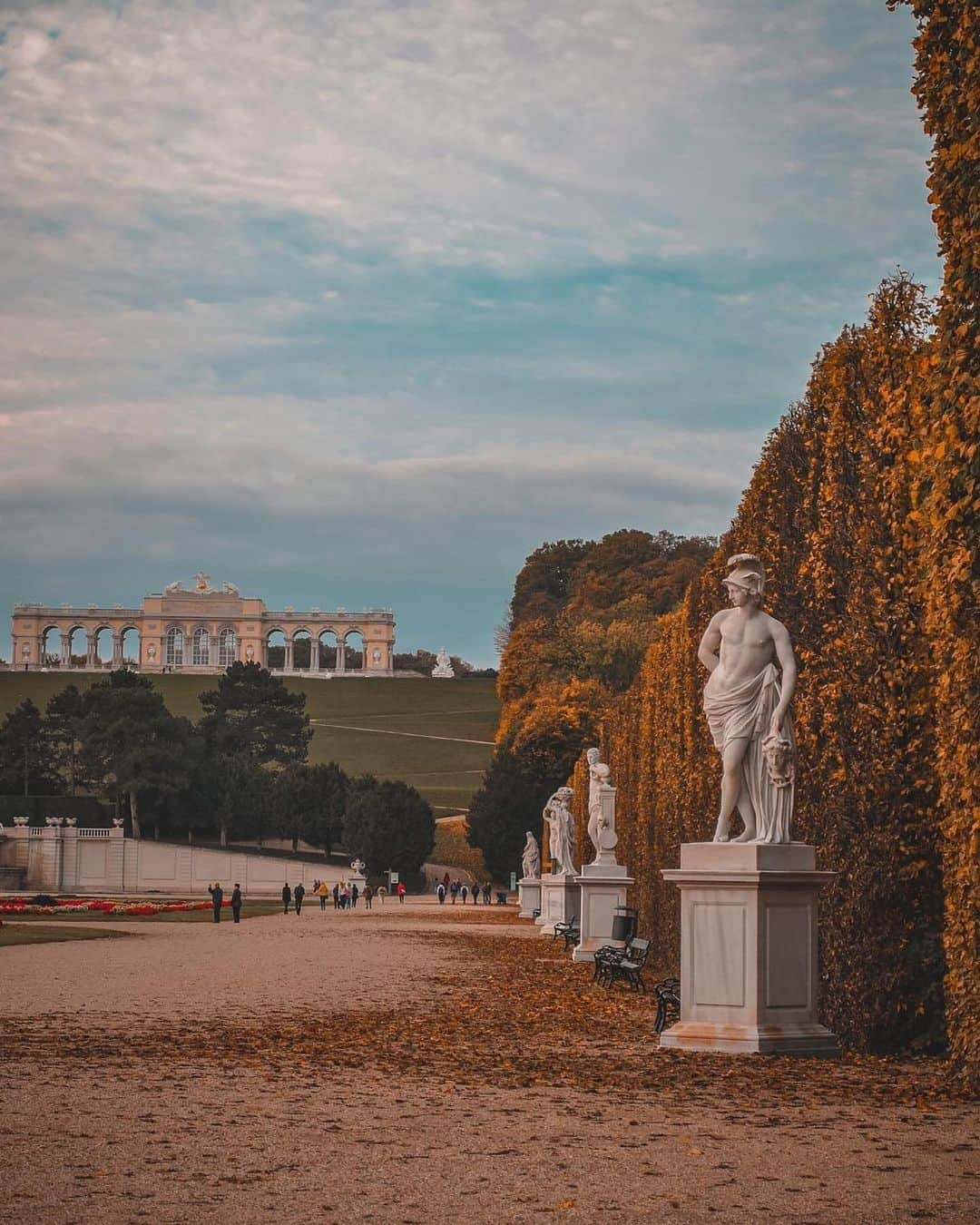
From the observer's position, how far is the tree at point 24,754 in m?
99.1

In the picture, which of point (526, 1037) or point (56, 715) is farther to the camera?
point (56, 715)

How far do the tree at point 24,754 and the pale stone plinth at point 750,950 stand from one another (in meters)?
90.4

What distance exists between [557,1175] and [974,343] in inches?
236

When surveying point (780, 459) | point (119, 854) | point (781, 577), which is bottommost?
point (119, 854)

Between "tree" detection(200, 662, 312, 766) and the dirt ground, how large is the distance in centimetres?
8614

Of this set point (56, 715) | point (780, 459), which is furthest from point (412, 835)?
point (780, 459)

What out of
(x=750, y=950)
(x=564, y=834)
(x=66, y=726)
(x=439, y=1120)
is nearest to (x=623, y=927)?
(x=750, y=950)

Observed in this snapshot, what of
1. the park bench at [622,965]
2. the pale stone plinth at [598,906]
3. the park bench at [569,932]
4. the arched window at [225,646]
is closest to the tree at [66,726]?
the park bench at [569,932]

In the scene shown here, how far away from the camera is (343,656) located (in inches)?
7234

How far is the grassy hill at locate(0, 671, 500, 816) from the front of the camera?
115875mm

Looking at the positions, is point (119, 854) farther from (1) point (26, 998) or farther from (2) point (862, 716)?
(2) point (862, 716)

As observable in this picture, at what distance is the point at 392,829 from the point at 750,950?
72524 mm

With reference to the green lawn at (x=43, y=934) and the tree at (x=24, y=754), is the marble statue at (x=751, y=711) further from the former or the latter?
the tree at (x=24, y=754)

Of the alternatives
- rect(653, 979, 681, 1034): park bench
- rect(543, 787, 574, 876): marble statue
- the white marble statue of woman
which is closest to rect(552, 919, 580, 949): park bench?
rect(543, 787, 574, 876): marble statue
